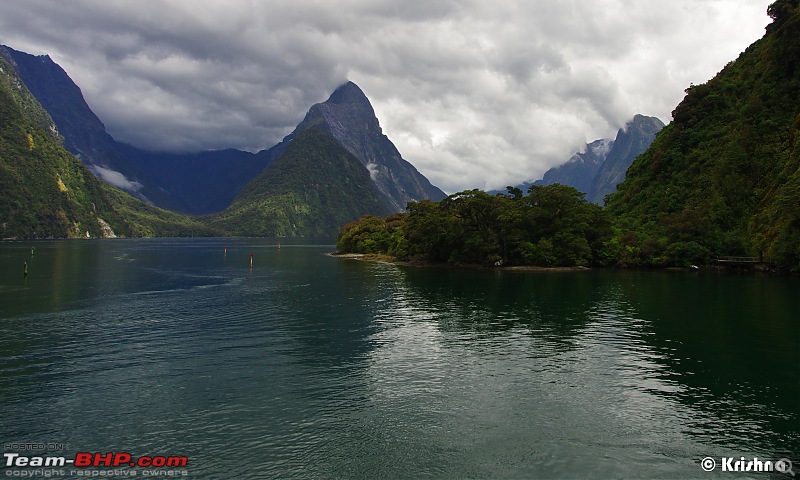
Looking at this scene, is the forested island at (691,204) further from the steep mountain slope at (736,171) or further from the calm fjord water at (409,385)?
the calm fjord water at (409,385)

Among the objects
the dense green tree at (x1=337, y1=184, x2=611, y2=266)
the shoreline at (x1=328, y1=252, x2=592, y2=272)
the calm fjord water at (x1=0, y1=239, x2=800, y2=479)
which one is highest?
the dense green tree at (x1=337, y1=184, x2=611, y2=266)

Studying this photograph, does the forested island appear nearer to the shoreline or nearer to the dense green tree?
the dense green tree

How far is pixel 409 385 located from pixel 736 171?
138 metres

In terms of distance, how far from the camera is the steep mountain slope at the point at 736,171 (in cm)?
11769

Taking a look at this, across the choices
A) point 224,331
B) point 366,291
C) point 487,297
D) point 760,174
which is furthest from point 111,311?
point 760,174

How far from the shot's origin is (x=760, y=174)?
127188 mm

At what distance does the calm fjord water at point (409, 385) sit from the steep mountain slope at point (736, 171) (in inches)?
2453

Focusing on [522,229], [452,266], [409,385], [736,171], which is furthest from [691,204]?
[409,385]

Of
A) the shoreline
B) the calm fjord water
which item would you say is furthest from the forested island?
the calm fjord water

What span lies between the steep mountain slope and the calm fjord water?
6229cm

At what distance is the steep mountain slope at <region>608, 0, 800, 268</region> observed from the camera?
11769 centimetres

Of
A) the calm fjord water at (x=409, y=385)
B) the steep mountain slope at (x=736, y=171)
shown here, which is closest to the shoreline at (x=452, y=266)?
the steep mountain slope at (x=736, y=171)

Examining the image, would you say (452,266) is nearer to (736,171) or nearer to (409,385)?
(736,171)

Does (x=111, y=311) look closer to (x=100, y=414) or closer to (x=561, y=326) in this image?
(x=100, y=414)
